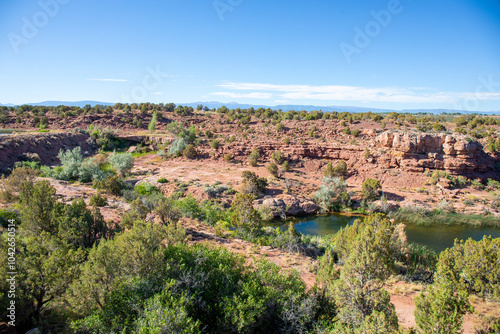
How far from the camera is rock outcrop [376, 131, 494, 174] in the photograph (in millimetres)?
30688

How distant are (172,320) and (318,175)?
3046cm

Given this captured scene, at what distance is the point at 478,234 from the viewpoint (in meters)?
21.4

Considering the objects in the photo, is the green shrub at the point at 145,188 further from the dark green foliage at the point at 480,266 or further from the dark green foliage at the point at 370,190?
the dark green foliage at the point at 480,266

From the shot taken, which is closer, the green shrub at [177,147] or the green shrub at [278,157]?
the green shrub at [278,157]

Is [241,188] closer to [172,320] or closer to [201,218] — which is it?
[201,218]

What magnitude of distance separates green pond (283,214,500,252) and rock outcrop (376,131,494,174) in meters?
10.2

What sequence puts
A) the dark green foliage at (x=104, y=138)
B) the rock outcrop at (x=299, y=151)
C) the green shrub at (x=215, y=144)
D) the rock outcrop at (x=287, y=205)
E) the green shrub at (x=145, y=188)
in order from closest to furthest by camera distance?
1. the rock outcrop at (x=287, y=205)
2. the green shrub at (x=145, y=188)
3. the rock outcrop at (x=299, y=151)
4. the green shrub at (x=215, y=144)
5. the dark green foliage at (x=104, y=138)

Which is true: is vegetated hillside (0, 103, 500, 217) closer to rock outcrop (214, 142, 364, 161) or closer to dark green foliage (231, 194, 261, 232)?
rock outcrop (214, 142, 364, 161)

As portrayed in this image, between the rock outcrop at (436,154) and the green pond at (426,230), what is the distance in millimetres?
10250

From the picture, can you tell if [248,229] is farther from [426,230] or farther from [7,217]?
[426,230]

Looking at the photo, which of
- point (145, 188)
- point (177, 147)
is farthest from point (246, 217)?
point (177, 147)

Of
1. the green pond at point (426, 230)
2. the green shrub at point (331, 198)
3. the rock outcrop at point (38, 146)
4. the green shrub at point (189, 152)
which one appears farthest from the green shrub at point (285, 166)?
the rock outcrop at point (38, 146)

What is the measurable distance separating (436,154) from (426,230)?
1358cm

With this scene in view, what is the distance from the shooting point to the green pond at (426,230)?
20.2 meters
